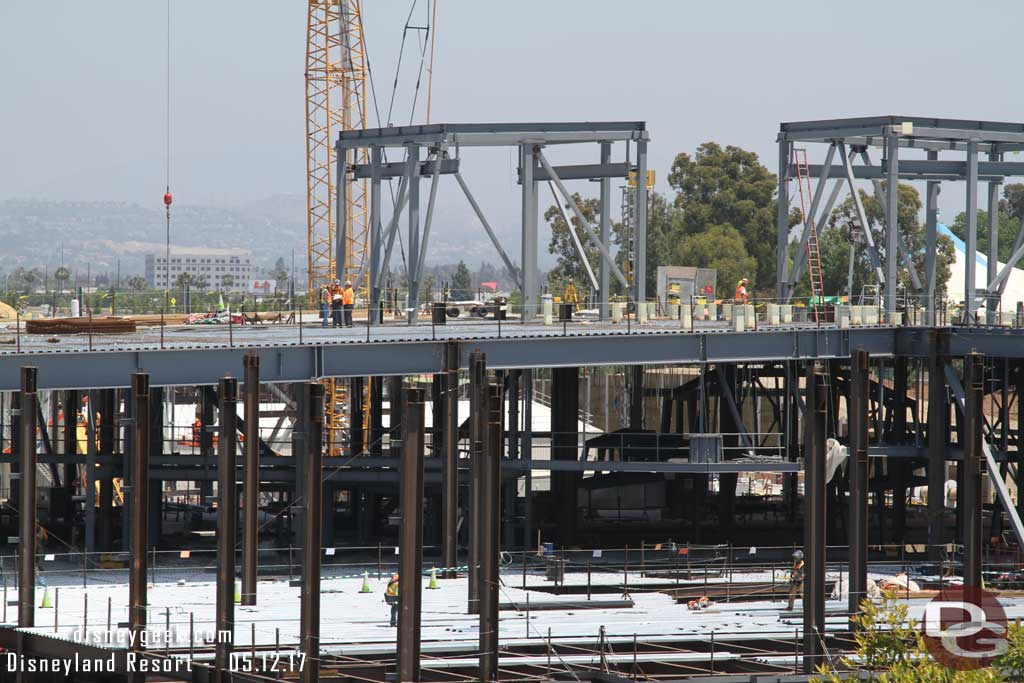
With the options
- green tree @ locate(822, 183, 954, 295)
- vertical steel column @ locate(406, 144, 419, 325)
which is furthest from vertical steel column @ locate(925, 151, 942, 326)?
green tree @ locate(822, 183, 954, 295)

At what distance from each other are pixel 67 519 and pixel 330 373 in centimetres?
1655

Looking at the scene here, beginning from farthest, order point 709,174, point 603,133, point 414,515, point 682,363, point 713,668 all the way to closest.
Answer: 1. point 709,174
2. point 603,133
3. point 682,363
4. point 713,668
5. point 414,515

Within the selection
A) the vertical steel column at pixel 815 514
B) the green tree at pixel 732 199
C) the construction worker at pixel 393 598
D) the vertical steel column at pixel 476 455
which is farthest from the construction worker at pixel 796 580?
the green tree at pixel 732 199

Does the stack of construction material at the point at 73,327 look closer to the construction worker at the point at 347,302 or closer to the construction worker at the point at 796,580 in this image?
the construction worker at the point at 347,302

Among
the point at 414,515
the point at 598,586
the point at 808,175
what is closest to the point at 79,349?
the point at 598,586

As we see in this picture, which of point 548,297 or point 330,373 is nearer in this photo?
point 330,373

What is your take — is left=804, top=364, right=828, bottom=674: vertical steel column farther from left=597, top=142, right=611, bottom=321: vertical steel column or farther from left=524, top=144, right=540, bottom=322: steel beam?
left=597, top=142, right=611, bottom=321: vertical steel column

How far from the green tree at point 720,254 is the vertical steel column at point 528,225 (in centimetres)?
8136

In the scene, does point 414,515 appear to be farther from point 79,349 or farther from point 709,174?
point 709,174

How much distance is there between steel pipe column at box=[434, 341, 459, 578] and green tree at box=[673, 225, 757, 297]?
96.0 metres

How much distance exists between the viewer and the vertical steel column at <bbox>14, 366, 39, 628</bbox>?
105 feet

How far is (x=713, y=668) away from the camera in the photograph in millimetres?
32281

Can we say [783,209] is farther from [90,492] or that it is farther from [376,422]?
[90,492]

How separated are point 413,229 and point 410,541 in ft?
92.2
